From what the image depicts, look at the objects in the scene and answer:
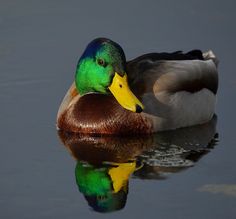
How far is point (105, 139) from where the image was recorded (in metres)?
9.55

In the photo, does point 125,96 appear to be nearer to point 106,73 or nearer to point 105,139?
point 106,73

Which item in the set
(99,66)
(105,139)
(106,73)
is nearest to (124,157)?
(105,139)

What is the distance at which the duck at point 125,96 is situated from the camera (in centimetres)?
947

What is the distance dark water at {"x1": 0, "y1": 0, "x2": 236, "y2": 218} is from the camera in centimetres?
786

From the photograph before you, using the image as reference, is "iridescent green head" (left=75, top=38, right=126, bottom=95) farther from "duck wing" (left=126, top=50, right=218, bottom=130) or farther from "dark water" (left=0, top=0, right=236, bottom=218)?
"dark water" (left=0, top=0, right=236, bottom=218)


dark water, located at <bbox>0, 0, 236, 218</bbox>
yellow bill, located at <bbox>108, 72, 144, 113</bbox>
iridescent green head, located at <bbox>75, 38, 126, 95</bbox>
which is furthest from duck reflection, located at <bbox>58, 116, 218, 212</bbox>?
iridescent green head, located at <bbox>75, 38, 126, 95</bbox>

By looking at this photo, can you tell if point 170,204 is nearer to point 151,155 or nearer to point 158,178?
point 158,178

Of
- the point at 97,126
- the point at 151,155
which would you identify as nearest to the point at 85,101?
the point at 97,126

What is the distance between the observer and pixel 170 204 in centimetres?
774

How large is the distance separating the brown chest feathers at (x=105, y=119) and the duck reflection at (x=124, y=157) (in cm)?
7

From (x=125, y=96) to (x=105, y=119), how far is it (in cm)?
39

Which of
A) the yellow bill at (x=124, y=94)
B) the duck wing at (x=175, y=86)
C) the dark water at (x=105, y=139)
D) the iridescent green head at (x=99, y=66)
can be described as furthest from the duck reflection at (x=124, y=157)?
the iridescent green head at (x=99, y=66)

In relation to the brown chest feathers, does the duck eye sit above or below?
above

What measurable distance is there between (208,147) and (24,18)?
3972 mm
